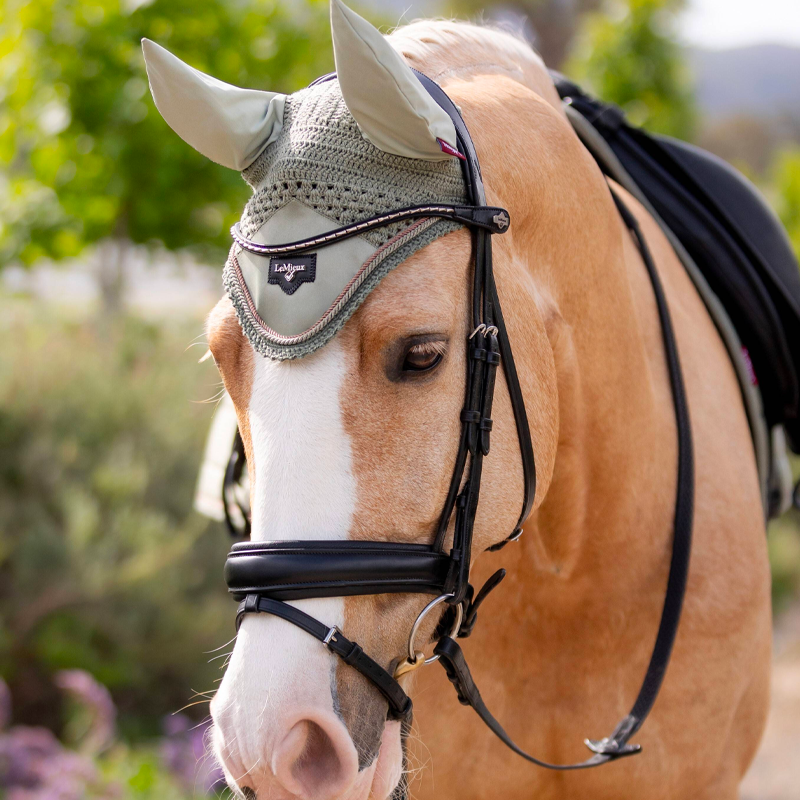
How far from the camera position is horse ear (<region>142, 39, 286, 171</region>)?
4.81 feet

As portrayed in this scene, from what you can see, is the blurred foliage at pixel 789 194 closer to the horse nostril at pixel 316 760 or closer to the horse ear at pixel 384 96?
the horse ear at pixel 384 96

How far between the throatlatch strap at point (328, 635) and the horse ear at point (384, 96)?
2.58 feet

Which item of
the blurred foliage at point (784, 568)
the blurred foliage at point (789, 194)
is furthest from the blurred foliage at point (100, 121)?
the blurred foliage at point (784, 568)

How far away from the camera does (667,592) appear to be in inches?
76.9

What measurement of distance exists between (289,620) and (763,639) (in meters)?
1.51

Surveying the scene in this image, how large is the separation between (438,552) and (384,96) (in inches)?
30.3

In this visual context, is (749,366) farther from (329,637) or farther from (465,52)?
(329,637)

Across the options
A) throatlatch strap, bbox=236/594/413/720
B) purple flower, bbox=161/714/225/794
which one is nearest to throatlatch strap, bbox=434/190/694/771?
throatlatch strap, bbox=236/594/413/720

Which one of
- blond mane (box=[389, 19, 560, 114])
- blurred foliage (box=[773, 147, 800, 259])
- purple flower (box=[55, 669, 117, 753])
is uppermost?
blurred foliage (box=[773, 147, 800, 259])

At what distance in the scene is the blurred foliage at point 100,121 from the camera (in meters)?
4.61

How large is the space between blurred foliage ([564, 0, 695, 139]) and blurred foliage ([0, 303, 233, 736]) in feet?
17.5

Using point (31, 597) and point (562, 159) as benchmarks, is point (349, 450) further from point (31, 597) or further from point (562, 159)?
point (31, 597)

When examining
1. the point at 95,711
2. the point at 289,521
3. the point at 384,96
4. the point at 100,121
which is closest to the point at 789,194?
the point at 100,121

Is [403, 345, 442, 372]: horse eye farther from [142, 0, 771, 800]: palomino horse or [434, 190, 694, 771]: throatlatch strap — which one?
[434, 190, 694, 771]: throatlatch strap
